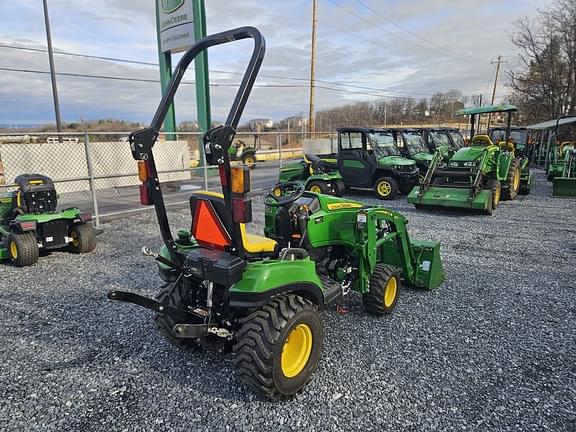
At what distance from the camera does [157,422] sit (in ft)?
7.97

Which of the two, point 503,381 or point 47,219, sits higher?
point 47,219

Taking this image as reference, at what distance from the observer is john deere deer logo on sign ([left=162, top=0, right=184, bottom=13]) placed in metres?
13.9

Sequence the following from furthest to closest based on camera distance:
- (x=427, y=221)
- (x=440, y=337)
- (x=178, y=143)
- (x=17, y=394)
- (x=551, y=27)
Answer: (x=551, y=27) → (x=178, y=143) → (x=427, y=221) → (x=440, y=337) → (x=17, y=394)

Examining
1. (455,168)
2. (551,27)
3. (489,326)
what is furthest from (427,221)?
(551,27)

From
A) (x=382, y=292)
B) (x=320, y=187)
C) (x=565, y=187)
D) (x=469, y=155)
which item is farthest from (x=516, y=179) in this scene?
(x=382, y=292)

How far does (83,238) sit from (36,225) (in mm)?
662

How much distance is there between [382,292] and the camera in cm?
369

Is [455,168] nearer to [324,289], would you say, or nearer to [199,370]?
[324,289]

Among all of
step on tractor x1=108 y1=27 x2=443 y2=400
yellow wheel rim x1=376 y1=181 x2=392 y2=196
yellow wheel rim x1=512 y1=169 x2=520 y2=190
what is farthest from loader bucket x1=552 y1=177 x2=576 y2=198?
step on tractor x1=108 y1=27 x2=443 y2=400

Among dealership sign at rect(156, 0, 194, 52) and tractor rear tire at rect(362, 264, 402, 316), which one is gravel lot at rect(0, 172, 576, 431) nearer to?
tractor rear tire at rect(362, 264, 402, 316)

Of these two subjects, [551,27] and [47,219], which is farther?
[551,27]

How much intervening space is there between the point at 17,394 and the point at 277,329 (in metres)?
1.94

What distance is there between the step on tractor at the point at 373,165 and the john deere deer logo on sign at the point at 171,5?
8.11 metres

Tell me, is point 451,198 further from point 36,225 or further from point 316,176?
point 36,225
